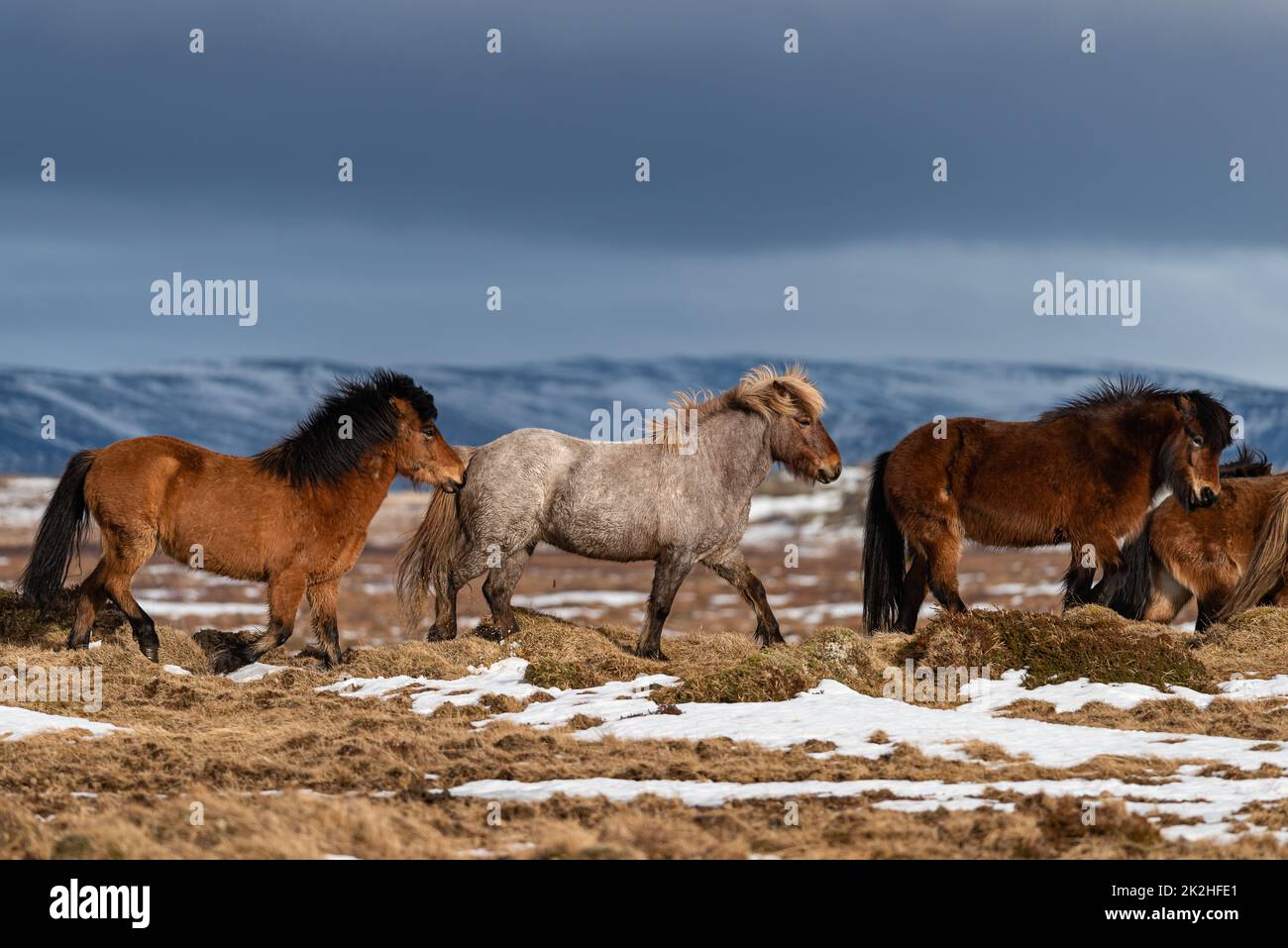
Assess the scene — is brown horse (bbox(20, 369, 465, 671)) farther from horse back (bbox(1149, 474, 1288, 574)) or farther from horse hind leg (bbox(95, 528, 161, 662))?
horse back (bbox(1149, 474, 1288, 574))

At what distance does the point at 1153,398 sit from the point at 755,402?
180 inches

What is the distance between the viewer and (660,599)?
16375 mm

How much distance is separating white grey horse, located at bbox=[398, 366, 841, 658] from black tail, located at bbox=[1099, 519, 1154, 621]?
12.4ft

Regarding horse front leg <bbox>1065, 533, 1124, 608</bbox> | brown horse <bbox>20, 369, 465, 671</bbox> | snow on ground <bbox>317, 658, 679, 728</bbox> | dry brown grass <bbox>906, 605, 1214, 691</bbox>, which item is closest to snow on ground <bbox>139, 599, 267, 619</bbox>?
brown horse <bbox>20, 369, 465, 671</bbox>

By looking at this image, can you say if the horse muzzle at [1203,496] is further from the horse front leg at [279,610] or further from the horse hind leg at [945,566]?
the horse front leg at [279,610]

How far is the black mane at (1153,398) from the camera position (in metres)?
17.2

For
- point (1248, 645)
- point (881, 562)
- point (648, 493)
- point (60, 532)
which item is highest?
point (648, 493)

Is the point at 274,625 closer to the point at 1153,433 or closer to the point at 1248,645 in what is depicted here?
the point at 1153,433

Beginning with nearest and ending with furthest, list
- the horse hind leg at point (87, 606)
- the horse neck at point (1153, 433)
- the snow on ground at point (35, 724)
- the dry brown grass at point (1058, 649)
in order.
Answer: the snow on ground at point (35, 724)
the dry brown grass at point (1058, 649)
the horse hind leg at point (87, 606)
the horse neck at point (1153, 433)

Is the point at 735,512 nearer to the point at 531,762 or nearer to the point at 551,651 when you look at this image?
the point at 551,651

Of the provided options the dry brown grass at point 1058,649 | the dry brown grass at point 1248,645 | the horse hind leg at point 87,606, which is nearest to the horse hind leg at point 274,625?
the horse hind leg at point 87,606

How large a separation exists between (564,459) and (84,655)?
17.6 feet

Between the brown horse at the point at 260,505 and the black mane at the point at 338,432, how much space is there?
0.4 inches

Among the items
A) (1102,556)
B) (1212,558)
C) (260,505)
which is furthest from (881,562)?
(260,505)
